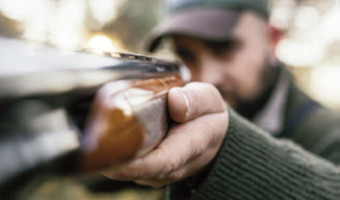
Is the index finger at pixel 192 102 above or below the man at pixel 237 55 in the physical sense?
above

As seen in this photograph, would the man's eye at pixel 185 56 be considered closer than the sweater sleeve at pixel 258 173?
No

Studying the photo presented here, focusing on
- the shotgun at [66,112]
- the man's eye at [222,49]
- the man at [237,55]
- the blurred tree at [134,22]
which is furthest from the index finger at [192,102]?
the blurred tree at [134,22]

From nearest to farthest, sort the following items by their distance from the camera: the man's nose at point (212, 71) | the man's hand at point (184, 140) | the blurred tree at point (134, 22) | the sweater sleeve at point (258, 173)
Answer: the man's hand at point (184, 140)
the sweater sleeve at point (258, 173)
the man's nose at point (212, 71)
the blurred tree at point (134, 22)

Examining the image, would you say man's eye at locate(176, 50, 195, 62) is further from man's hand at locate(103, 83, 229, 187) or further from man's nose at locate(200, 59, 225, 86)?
man's hand at locate(103, 83, 229, 187)

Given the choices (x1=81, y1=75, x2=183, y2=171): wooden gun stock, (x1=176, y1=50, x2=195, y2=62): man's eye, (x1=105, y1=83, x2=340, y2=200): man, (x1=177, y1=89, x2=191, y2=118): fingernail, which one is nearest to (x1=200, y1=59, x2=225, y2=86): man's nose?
(x1=176, y1=50, x2=195, y2=62): man's eye

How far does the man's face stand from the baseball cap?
8cm

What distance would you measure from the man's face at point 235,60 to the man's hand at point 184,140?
1.69 metres

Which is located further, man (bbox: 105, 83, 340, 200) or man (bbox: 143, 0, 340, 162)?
man (bbox: 143, 0, 340, 162)

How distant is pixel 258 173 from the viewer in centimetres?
112

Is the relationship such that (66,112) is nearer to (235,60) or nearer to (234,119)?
(234,119)

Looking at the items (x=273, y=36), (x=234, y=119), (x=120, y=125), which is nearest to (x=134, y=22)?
(x=273, y=36)

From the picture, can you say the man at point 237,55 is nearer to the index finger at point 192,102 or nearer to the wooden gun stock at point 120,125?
the index finger at point 192,102

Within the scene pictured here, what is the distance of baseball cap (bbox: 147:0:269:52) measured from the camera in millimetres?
2689

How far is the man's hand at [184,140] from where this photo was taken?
2.02 feet
